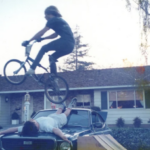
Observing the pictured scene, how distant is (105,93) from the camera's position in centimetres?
1870

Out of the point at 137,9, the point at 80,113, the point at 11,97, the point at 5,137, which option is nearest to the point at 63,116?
the point at 80,113

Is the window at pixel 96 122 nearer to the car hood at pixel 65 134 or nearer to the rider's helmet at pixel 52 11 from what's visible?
the car hood at pixel 65 134

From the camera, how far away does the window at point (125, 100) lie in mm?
18125

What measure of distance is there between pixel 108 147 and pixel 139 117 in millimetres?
12374

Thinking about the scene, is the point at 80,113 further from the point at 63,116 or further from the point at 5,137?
the point at 5,137

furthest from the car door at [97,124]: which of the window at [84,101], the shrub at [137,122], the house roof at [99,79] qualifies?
the window at [84,101]

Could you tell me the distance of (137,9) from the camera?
11.9m

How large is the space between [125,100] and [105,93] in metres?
1.30

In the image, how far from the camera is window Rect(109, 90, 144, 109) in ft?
59.5

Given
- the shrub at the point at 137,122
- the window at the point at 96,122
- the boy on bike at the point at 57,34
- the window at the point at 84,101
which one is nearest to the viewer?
the boy on bike at the point at 57,34

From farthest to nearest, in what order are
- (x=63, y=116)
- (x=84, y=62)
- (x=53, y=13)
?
(x=84, y=62) → (x=63, y=116) → (x=53, y=13)

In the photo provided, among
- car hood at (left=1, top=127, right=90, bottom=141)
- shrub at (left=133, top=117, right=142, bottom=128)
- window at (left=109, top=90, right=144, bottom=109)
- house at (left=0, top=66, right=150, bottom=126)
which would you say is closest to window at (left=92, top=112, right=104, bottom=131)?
car hood at (left=1, top=127, right=90, bottom=141)

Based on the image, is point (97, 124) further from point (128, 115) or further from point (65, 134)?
point (128, 115)

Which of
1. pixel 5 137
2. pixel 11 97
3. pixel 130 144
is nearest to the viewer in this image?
pixel 5 137
